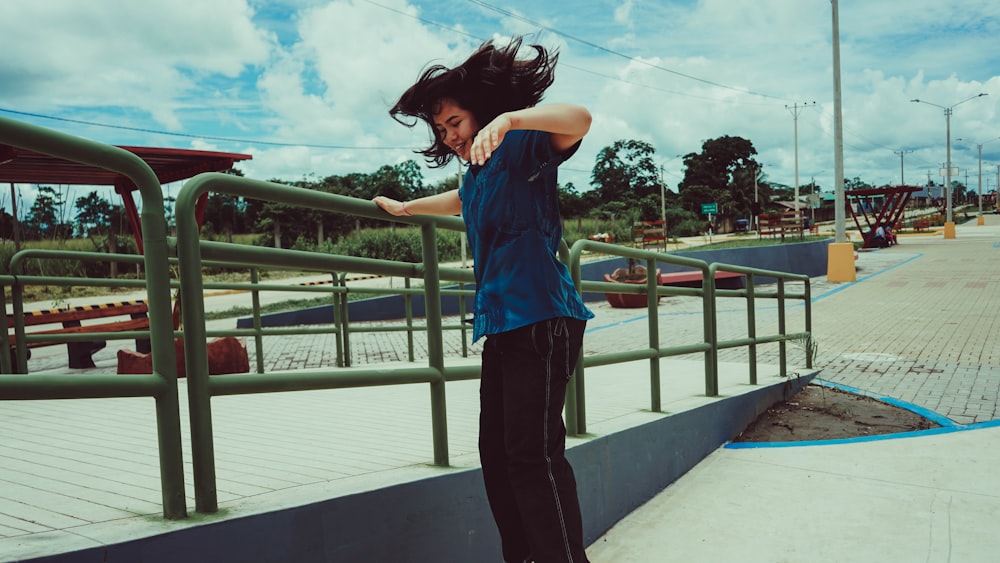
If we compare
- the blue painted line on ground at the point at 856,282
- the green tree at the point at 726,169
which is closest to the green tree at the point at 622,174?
the green tree at the point at 726,169

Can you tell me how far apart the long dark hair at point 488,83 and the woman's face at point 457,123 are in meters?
0.01

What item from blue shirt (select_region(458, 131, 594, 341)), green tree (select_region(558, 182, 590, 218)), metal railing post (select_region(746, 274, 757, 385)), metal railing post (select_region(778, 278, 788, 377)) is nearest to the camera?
blue shirt (select_region(458, 131, 594, 341))

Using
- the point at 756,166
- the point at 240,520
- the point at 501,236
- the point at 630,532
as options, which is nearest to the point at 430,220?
the point at 501,236

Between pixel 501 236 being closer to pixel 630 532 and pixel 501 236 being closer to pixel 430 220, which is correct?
pixel 430 220

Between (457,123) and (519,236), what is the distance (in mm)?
377

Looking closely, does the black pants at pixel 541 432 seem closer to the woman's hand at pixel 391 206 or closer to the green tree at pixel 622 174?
the woman's hand at pixel 391 206

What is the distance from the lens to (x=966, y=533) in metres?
3.08

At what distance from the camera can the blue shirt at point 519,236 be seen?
190 cm

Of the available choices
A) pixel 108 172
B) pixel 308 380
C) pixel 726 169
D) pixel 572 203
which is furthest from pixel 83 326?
pixel 726 169

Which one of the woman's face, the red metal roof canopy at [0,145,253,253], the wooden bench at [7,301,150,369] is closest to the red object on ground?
the red metal roof canopy at [0,145,253,253]

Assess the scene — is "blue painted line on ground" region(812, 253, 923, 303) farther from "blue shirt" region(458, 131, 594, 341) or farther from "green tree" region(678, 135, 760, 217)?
"green tree" region(678, 135, 760, 217)

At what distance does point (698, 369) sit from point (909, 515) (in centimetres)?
283

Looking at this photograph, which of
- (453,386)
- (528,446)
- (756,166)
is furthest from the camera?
(756,166)

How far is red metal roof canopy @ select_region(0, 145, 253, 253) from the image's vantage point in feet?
23.1
